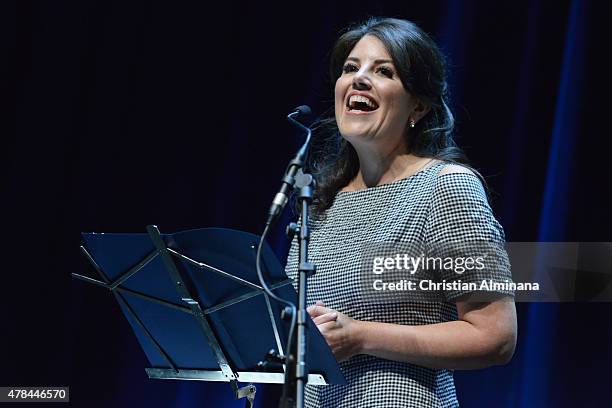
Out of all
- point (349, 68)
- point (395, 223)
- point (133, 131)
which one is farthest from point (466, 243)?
point (133, 131)

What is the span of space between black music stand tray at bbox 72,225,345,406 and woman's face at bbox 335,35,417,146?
1.75ft

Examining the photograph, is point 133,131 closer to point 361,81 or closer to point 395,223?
point 361,81

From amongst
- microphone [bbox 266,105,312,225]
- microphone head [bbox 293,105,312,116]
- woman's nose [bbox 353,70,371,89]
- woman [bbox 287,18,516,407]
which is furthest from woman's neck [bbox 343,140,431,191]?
microphone [bbox 266,105,312,225]

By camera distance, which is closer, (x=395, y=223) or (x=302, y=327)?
(x=302, y=327)

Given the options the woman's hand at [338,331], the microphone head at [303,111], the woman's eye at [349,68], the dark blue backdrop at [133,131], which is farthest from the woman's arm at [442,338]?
the dark blue backdrop at [133,131]

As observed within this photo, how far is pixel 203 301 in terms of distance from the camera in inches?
58.1

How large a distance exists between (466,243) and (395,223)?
Result: 0.16 m

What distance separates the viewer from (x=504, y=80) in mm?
2656

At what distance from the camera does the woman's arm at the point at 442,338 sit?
149cm

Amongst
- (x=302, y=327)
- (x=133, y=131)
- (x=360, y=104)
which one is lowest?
(x=302, y=327)

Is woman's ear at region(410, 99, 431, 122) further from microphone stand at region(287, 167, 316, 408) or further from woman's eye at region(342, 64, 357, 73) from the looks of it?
microphone stand at region(287, 167, 316, 408)

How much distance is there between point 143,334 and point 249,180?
4.58 ft

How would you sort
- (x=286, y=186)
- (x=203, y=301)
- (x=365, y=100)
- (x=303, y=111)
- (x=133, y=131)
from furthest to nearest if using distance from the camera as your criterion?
(x=133, y=131) → (x=365, y=100) → (x=303, y=111) → (x=203, y=301) → (x=286, y=186)

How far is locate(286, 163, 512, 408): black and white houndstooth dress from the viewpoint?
1572mm
